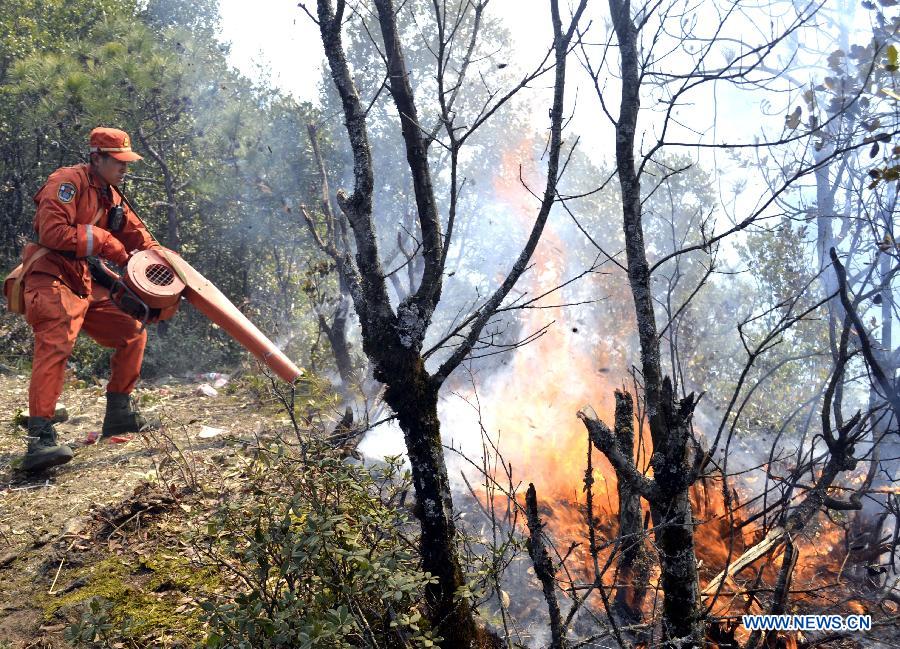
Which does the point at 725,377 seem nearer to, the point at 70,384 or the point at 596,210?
the point at 596,210

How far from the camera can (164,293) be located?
15.2 ft

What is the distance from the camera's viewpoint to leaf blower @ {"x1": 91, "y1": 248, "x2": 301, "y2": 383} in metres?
4.55

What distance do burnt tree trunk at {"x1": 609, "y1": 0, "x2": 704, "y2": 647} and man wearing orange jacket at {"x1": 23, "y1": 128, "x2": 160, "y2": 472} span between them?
3.84 m

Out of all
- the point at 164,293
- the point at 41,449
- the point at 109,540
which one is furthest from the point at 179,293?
the point at 109,540

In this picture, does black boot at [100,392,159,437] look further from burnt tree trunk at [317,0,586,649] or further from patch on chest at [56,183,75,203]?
burnt tree trunk at [317,0,586,649]

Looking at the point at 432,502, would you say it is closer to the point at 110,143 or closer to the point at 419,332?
the point at 419,332

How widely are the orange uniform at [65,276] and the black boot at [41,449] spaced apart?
7 cm

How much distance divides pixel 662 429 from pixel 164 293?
12.9ft

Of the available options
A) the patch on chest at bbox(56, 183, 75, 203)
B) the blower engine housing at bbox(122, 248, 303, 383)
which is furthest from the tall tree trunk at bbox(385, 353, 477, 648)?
the patch on chest at bbox(56, 183, 75, 203)

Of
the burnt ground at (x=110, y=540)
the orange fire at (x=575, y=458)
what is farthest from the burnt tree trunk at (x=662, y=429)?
the burnt ground at (x=110, y=540)

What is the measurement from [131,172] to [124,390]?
6.24m

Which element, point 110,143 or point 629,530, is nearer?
point 629,530

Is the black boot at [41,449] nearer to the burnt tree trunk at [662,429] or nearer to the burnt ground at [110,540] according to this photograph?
the burnt ground at [110,540]

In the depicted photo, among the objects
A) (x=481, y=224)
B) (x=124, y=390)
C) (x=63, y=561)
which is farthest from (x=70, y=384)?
(x=481, y=224)
